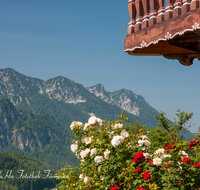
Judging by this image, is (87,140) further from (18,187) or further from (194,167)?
(18,187)

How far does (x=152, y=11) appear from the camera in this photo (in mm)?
4129

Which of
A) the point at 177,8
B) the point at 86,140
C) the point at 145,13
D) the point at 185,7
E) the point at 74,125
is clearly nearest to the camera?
the point at 185,7

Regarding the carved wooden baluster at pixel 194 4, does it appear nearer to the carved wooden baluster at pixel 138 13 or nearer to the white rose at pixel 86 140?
the carved wooden baluster at pixel 138 13

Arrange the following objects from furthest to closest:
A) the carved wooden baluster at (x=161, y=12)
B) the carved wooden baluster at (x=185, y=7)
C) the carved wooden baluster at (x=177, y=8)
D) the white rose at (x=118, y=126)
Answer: the white rose at (x=118, y=126)
the carved wooden baluster at (x=161, y=12)
the carved wooden baluster at (x=177, y=8)
the carved wooden baluster at (x=185, y=7)

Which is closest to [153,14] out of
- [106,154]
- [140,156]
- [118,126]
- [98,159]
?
[118,126]

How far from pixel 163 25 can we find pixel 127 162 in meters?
2.31

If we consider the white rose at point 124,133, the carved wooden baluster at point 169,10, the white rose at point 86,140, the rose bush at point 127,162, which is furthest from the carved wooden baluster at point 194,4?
the white rose at point 86,140

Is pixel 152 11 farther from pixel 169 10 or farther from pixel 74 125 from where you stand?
pixel 74 125

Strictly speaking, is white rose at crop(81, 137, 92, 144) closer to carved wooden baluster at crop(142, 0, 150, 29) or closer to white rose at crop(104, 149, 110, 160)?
white rose at crop(104, 149, 110, 160)

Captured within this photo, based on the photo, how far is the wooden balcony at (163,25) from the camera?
11.2 feet

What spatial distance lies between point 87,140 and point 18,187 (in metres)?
180

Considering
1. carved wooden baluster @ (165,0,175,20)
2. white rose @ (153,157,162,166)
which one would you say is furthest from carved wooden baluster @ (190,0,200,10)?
white rose @ (153,157,162,166)

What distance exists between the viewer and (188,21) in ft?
11.1

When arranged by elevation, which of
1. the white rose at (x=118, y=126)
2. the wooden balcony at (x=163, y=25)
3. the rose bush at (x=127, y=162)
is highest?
the wooden balcony at (x=163, y=25)
